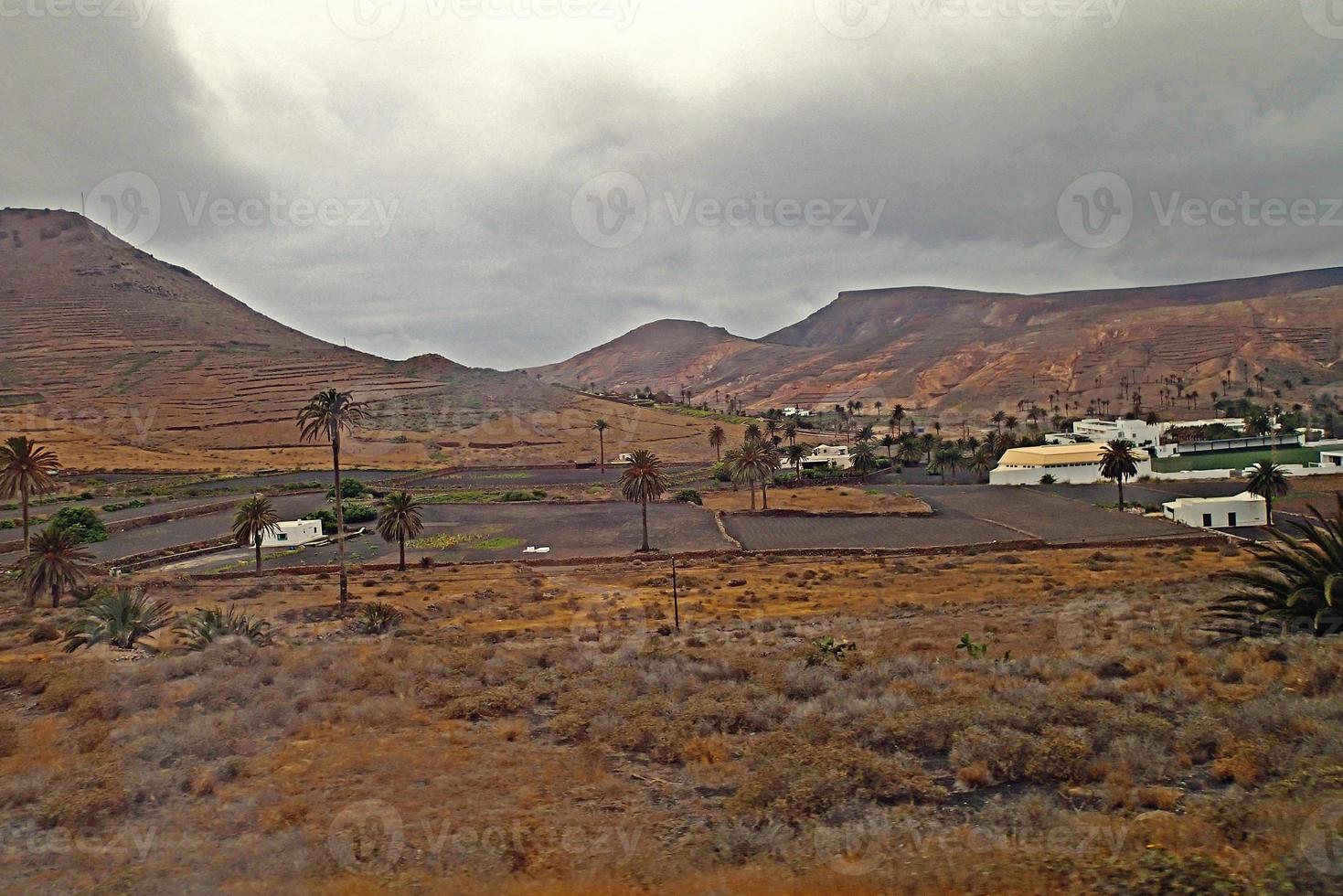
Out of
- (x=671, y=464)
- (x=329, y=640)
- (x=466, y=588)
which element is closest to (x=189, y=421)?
(x=671, y=464)

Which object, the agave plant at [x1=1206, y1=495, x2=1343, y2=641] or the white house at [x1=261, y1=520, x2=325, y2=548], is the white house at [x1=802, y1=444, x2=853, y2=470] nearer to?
the white house at [x1=261, y1=520, x2=325, y2=548]

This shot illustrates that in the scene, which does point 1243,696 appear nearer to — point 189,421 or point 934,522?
point 934,522

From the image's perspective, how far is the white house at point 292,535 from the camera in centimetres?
5219

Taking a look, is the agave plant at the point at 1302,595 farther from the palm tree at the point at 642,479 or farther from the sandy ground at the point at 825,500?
the sandy ground at the point at 825,500

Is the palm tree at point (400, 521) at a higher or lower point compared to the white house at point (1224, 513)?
higher

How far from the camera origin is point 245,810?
909cm

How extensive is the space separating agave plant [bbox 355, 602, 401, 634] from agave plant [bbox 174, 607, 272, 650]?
2.86m

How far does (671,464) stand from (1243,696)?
9444 cm

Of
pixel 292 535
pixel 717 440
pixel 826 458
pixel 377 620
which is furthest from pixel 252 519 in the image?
pixel 826 458

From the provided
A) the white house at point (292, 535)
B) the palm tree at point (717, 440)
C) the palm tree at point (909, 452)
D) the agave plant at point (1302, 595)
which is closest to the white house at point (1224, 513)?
→ the agave plant at point (1302, 595)

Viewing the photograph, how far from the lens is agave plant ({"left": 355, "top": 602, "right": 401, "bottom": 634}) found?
23.2 metres

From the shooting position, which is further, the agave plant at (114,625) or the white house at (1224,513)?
the white house at (1224,513)

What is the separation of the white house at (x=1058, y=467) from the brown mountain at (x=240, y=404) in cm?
4762

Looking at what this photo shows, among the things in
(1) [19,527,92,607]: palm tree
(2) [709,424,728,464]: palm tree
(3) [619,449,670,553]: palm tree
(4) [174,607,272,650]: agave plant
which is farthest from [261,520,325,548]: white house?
(2) [709,424,728,464]: palm tree
